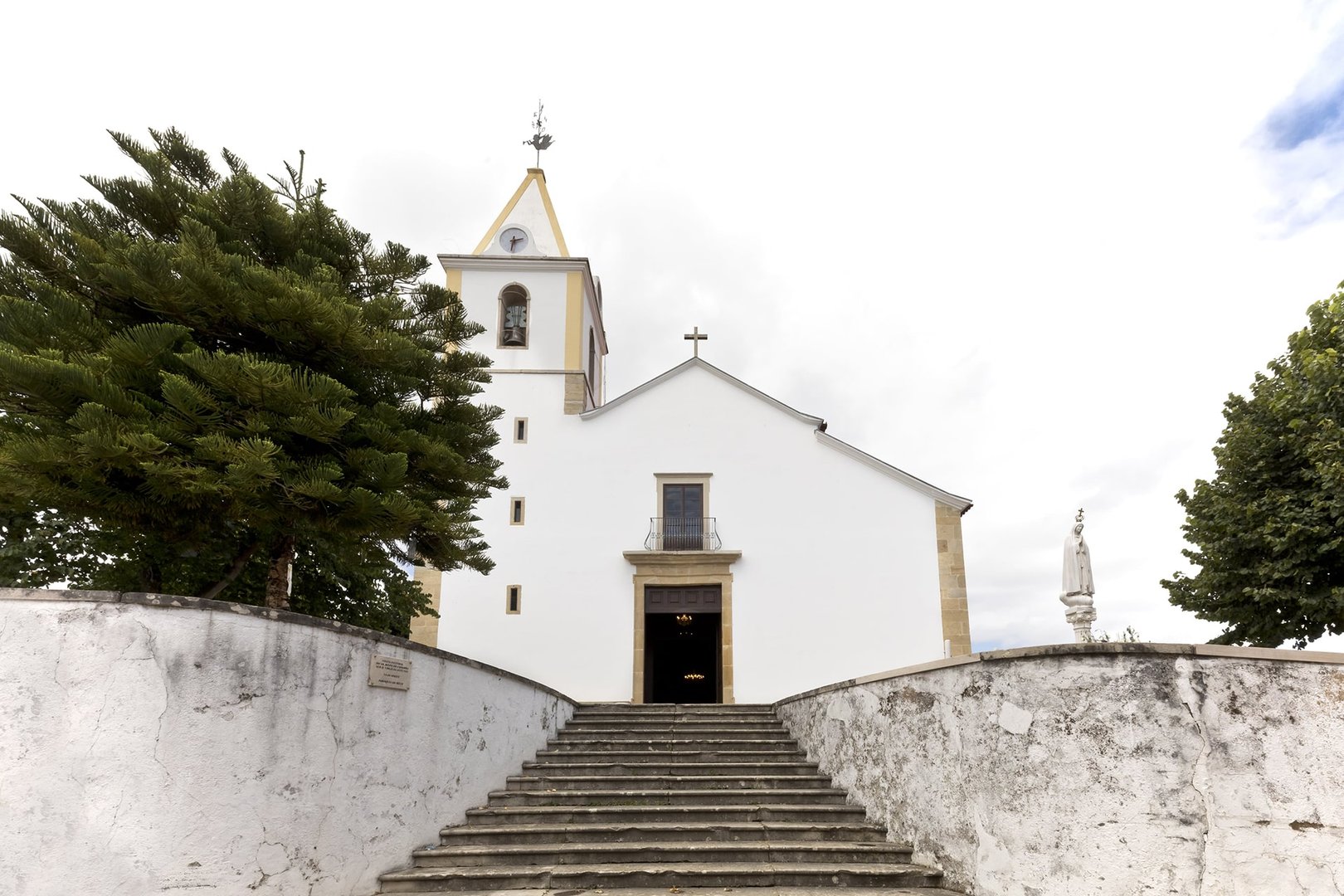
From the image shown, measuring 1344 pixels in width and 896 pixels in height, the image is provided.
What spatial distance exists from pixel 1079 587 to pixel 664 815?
4214 millimetres

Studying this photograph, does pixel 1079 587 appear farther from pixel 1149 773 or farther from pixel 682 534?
pixel 682 534

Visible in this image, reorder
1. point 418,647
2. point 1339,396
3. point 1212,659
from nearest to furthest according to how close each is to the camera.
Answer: point 1212,659
point 418,647
point 1339,396

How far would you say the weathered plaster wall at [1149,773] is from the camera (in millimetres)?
4270

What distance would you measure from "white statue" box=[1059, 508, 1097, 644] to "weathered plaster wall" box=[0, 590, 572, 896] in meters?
5.93

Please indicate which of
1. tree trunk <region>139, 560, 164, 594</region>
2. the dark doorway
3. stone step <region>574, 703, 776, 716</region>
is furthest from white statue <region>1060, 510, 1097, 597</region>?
tree trunk <region>139, 560, 164, 594</region>

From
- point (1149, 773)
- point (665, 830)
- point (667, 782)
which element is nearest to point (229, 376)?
point (665, 830)

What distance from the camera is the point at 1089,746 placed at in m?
4.70

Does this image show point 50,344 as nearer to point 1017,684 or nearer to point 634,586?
point 1017,684

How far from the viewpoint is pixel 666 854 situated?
6141 millimetres

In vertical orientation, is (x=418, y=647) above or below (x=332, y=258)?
below

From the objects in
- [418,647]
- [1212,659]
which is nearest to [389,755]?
[418,647]

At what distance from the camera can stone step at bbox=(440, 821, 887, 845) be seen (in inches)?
253

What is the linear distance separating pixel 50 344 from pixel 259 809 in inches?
134

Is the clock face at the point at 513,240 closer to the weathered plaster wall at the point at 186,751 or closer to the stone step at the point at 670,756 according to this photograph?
the stone step at the point at 670,756
